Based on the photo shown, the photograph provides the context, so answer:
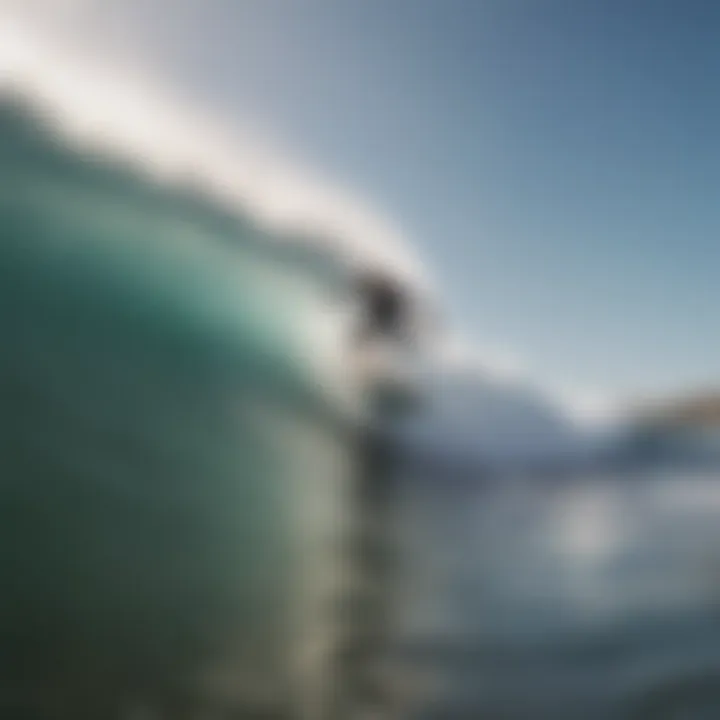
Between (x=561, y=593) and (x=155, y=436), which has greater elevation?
(x=155, y=436)

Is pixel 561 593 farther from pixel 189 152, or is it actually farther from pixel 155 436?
pixel 189 152

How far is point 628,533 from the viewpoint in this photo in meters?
1.72

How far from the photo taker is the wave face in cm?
146

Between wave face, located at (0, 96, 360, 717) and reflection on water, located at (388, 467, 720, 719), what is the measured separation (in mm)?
208

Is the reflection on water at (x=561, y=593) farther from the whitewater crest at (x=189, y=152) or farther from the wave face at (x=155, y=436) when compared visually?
the whitewater crest at (x=189, y=152)

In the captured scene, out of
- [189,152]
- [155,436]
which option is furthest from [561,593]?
[189,152]

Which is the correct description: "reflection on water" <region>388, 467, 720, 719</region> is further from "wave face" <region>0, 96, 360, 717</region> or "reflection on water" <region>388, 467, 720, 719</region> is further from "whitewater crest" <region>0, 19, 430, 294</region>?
"whitewater crest" <region>0, 19, 430, 294</region>

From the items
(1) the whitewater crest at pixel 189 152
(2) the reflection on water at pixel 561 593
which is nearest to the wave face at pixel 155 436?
(1) the whitewater crest at pixel 189 152

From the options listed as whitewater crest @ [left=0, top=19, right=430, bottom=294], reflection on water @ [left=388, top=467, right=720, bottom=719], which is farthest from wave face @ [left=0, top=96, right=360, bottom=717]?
reflection on water @ [left=388, top=467, right=720, bottom=719]

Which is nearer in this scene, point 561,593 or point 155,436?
point 155,436

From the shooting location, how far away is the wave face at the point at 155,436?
146cm

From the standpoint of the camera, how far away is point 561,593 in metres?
1.64

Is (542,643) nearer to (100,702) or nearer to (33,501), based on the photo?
(100,702)

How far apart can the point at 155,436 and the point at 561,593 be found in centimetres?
82
